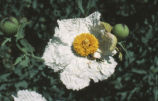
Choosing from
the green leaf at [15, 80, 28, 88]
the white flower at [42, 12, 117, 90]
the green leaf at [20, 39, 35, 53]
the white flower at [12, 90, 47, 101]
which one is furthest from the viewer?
the green leaf at [15, 80, 28, 88]

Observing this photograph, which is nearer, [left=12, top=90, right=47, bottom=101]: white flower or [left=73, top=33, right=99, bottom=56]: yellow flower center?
[left=12, top=90, right=47, bottom=101]: white flower

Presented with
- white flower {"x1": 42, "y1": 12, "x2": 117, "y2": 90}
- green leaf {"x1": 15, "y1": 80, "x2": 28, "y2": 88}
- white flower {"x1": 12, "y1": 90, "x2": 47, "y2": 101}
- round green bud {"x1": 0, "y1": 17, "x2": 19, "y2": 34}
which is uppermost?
round green bud {"x1": 0, "y1": 17, "x2": 19, "y2": 34}

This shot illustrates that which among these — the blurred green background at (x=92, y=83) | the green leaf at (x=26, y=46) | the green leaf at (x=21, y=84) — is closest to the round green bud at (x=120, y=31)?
the blurred green background at (x=92, y=83)

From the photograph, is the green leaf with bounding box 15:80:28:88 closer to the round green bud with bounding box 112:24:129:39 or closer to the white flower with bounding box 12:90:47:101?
the white flower with bounding box 12:90:47:101

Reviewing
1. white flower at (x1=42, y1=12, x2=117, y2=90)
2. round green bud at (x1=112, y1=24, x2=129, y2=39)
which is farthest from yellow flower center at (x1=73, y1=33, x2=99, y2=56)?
round green bud at (x1=112, y1=24, x2=129, y2=39)

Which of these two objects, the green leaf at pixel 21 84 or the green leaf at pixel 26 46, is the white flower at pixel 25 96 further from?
the green leaf at pixel 21 84

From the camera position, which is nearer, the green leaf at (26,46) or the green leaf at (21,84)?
the green leaf at (26,46)

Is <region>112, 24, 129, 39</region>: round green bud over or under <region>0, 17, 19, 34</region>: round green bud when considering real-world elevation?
under
